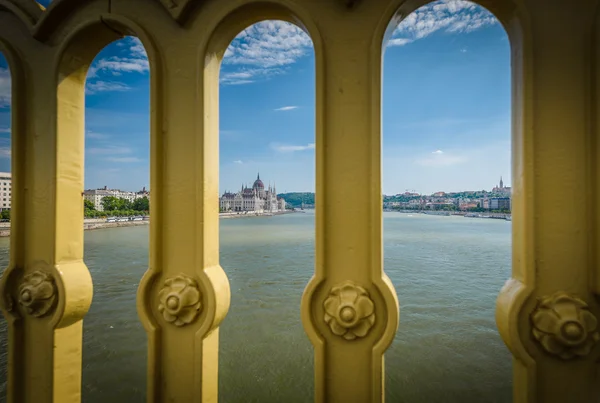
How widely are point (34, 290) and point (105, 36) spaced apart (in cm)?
131

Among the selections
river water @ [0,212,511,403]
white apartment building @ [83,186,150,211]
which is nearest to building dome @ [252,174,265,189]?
white apartment building @ [83,186,150,211]

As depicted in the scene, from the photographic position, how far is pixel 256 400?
6.51 meters

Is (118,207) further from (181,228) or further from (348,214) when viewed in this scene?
(348,214)

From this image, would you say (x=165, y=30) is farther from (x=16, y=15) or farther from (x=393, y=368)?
(x=393, y=368)

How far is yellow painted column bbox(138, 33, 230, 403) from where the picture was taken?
1.43 meters

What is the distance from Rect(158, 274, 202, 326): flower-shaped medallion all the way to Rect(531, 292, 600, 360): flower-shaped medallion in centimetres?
139

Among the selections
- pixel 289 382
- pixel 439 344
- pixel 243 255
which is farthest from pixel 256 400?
pixel 243 255

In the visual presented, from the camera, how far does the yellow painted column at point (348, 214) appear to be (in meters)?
1.29

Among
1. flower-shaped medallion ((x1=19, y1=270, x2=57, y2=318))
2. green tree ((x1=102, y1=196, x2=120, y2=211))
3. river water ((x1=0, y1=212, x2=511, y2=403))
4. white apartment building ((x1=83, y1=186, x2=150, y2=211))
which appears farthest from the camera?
white apartment building ((x1=83, y1=186, x2=150, y2=211))

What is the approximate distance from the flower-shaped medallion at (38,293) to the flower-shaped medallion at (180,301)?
1.94ft

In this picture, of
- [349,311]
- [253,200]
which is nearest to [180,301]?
[349,311]

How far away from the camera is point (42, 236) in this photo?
1.59 m

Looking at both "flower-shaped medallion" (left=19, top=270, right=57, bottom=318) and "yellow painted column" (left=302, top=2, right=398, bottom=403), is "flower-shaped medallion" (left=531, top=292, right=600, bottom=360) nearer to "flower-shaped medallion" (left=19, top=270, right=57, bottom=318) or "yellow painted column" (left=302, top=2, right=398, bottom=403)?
"yellow painted column" (left=302, top=2, right=398, bottom=403)

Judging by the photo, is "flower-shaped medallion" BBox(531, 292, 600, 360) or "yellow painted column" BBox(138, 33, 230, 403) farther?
"yellow painted column" BBox(138, 33, 230, 403)
